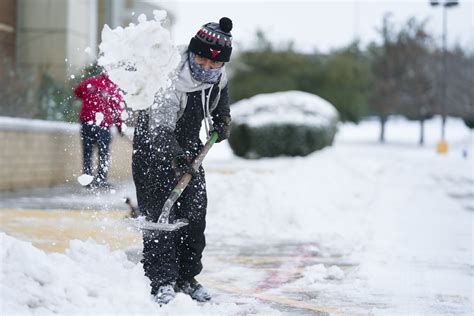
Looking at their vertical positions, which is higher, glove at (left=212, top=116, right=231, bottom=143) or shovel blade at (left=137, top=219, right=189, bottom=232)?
glove at (left=212, top=116, right=231, bottom=143)

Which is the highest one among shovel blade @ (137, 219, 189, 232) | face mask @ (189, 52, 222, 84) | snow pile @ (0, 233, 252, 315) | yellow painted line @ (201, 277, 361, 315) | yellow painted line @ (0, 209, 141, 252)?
face mask @ (189, 52, 222, 84)

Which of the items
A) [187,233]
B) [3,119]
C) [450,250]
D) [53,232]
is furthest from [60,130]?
[187,233]

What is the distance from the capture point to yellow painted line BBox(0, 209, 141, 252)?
655cm

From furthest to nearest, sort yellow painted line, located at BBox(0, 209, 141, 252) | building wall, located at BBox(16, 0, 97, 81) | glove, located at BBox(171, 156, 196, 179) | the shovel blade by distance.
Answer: building wall, located at BBox(16, 0, 97, 81)
yellow painted line, located at BBox(0, 209, 141, 252)
glove, located at BBox(171, 156, 196, 179)
the shovel blade

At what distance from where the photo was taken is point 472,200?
11.8 metres

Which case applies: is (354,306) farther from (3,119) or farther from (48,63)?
(48,63)

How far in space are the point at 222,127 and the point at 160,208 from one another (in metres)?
0.68

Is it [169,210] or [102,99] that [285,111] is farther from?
[169,210]

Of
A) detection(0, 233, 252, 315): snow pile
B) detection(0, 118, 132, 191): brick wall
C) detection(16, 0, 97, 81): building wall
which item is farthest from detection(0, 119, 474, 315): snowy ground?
detection(16, 0, 97, 81): building wall

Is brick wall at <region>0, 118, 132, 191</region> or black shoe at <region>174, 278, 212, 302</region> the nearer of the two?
black shoe at <region>174, 278, 212, 302</region>

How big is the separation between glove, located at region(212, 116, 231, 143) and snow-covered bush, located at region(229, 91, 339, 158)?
12.7 meters

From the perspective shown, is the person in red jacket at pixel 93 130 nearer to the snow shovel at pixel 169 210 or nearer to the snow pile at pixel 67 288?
the snow shovel at pixel 169 210

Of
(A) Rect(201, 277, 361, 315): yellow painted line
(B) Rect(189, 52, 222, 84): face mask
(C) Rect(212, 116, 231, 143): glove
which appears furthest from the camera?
(C) Rect(212, 116, 231, 143): glove

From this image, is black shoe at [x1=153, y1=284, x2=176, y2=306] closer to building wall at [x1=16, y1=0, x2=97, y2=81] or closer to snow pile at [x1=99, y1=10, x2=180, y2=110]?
snow pile at [x1=99, y1=10, x2=180, y2=110]
